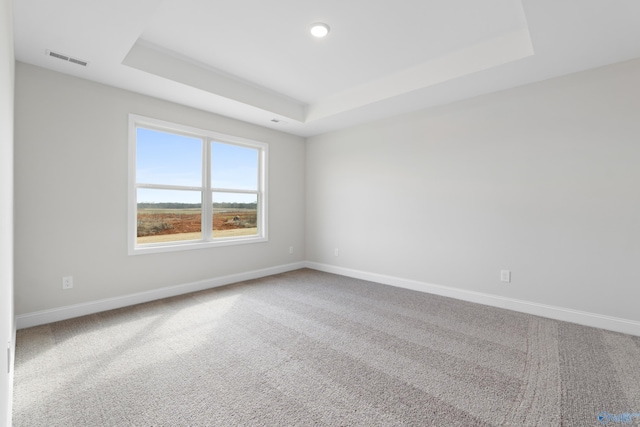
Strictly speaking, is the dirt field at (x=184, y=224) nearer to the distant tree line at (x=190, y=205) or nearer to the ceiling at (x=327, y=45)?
the distant tree line at (x=190, y=205)

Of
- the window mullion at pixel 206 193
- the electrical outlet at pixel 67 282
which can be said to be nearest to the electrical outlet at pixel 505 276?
the window mullion at pixel 206 193

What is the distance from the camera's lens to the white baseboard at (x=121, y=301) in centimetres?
267

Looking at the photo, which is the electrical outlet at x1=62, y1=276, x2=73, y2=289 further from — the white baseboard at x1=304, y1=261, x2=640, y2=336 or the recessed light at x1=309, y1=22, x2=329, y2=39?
the white baseboard at x1=304, y1=261, x2=640, y2=336

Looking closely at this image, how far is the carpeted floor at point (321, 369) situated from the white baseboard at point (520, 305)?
122 millimetres

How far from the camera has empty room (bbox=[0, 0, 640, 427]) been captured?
5.87 feet

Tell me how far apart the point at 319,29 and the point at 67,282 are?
133 inches

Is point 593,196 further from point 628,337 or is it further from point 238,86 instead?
point 238,86

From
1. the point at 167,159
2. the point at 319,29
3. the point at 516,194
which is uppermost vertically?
the point at 319,29

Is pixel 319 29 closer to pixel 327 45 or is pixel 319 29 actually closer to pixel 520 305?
pixel 327 45

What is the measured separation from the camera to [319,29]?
98.3 inches

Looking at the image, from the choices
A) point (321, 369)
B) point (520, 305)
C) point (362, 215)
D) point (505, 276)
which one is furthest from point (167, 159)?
point (520, 305)

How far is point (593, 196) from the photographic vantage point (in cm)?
275

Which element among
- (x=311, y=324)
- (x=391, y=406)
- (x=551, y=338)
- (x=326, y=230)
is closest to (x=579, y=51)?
(x=551, y=338)

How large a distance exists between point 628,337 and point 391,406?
94.7 inches
